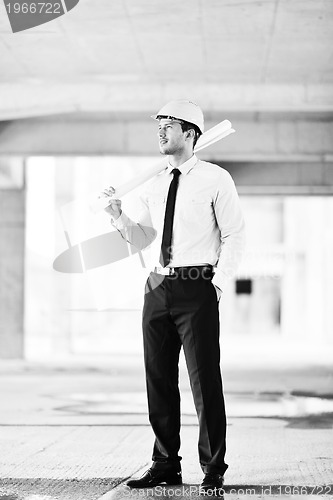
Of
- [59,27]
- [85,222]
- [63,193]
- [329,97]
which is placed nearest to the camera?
[59,27]

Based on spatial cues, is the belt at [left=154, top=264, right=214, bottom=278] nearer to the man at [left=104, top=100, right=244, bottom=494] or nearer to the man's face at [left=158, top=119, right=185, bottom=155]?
the man at [left=104, top=100, right=244, bottom=494]

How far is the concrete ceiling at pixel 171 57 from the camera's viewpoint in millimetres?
11492

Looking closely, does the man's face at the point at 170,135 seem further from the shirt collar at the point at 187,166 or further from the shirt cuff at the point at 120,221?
the shirt cuff at the point at 120,221

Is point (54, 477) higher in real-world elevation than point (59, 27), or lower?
lower

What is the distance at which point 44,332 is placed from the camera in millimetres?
45781

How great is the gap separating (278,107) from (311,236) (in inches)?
1249

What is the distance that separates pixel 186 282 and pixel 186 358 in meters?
0.43

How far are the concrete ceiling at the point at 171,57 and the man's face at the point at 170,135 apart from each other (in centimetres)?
645

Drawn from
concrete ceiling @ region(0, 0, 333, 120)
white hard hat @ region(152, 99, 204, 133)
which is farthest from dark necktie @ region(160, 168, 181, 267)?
concrete ceiling @ region(0, 0, 333, 120)

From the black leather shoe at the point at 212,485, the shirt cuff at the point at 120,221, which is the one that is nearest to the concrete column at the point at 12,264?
the shirt cuff at the point at 120,221

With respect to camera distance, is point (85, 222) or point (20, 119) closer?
point (20, 119)

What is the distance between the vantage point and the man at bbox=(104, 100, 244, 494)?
481 centimetres

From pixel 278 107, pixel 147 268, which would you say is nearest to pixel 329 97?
pixel 278 107

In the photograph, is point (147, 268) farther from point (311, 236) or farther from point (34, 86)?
point (311, 236)
